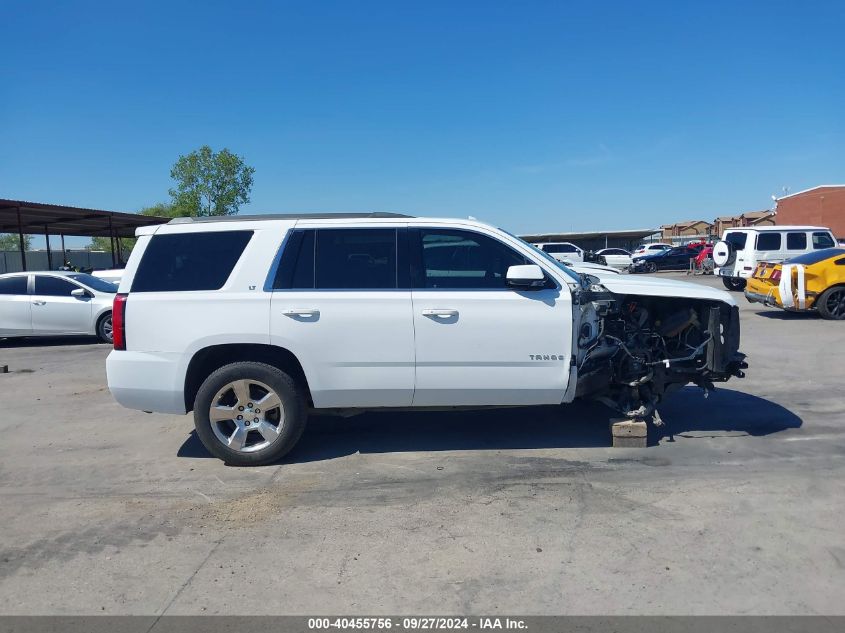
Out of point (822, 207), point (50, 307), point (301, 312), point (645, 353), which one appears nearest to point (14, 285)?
point (50, 307)

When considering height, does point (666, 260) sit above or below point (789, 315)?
above

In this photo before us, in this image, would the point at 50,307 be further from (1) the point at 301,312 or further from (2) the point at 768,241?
(2) the point at 768,241

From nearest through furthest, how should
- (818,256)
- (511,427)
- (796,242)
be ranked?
(511,427) → (818,256) → (796,242)

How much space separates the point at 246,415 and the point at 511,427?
2.50 m

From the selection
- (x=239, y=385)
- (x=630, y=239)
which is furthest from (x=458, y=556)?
(x=630, y=239)

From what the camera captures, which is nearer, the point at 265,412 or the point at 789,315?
the point at 265,412

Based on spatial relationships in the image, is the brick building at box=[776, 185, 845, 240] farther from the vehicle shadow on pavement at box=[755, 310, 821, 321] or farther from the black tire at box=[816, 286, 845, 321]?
the black tire at box=[816, 286, 845, 321]

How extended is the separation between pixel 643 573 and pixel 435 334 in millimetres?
2363

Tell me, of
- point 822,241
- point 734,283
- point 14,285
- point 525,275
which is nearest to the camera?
point 525,275

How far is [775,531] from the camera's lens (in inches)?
161

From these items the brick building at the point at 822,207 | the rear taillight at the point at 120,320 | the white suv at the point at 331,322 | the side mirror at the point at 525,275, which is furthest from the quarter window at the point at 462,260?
the brick building at the point at 822,207

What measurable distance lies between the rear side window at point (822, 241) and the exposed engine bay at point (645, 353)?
16428 millimetres

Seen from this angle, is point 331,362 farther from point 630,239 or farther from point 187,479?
point 630,239

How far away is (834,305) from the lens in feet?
44.2
